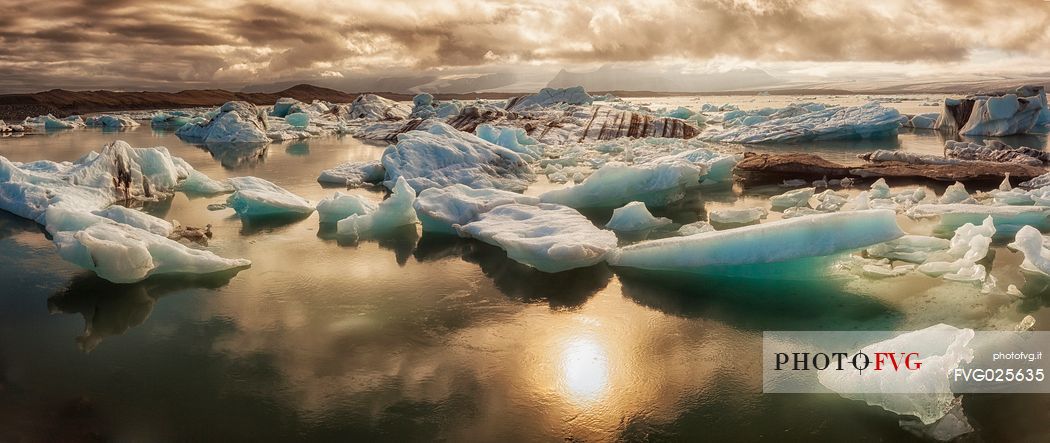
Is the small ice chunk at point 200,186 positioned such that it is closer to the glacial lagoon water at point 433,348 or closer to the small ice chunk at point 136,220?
the small ice chunk at point 136,220

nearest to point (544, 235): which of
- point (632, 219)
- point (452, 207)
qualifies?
point (632, 219)

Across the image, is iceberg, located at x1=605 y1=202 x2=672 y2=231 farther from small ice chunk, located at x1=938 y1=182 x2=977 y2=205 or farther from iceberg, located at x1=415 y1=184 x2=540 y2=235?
small ice chunk, located at x1=938 y1=182 x2=977 y2=205

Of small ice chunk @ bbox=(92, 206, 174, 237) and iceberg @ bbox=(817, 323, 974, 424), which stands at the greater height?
small ice chunk @ bbox=(92, 206, 174, 237)

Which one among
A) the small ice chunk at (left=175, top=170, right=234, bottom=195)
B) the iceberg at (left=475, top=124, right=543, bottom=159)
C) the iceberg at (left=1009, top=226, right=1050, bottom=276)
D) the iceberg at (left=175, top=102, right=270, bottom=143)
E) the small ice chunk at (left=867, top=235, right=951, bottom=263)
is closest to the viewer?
the iceberg at (left=1009, top=226, right=1050, bottom=276)

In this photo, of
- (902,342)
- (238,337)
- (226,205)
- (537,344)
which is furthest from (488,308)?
(226,205)

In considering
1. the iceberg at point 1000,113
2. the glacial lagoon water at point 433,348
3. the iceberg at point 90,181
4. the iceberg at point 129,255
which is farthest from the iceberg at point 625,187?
the iceberg at point 1000,113

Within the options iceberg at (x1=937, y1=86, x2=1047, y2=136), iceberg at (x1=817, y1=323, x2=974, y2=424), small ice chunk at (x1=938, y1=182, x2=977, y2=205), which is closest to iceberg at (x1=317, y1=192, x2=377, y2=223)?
iceberg at (x1=817, y1=323, x2=974, y2=424)

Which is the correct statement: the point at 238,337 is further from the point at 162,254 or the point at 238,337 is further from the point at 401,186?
the point at 401,186
